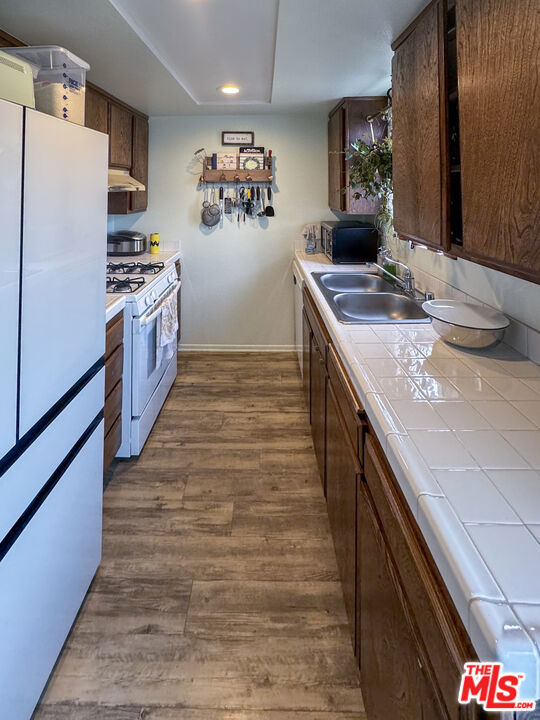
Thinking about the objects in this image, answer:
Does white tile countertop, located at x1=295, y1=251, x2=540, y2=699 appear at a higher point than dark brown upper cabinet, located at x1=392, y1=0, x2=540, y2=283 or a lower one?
lower

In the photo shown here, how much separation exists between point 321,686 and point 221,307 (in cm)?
364

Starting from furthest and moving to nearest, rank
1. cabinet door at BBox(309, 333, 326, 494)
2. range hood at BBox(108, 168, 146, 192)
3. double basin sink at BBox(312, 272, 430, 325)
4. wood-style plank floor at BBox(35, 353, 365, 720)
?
range hood at BBox(108, 168, 146, 192) < double basin sink at BBox(312, 272, 430, 325) < cabinet door at BBox(309, 333, 326, 494) < wood-style plank floor at BBox(35, 353, 365, 720)

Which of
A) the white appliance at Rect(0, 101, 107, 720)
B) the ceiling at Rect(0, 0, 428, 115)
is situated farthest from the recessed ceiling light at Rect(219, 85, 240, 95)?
the white appliance at Rect(0, 101, 107, 720)

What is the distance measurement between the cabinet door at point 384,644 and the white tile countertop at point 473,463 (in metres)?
0.20

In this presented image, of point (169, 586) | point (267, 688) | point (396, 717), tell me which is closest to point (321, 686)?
point (267, 688)

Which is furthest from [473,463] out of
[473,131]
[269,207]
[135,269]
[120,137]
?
[269,207]

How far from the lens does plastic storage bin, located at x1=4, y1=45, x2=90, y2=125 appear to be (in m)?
1.51

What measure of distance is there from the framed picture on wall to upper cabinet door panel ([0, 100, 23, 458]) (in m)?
3.53

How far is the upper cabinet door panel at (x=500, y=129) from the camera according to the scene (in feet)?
3.34

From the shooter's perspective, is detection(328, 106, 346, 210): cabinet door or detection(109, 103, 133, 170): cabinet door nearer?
detection(109, 103, 133, 170): cabinet door

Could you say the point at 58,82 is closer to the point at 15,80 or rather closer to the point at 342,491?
the point at 15,80

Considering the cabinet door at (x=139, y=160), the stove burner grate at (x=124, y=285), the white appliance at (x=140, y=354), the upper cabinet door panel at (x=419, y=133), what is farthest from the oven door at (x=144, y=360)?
the cabinet door at (x=139, y=160)

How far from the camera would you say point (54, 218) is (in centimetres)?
123

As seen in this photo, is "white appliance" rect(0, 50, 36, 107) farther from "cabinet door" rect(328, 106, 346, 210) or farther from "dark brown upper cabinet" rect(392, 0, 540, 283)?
"cabinet door" rect(328, 106, 346, 210)
